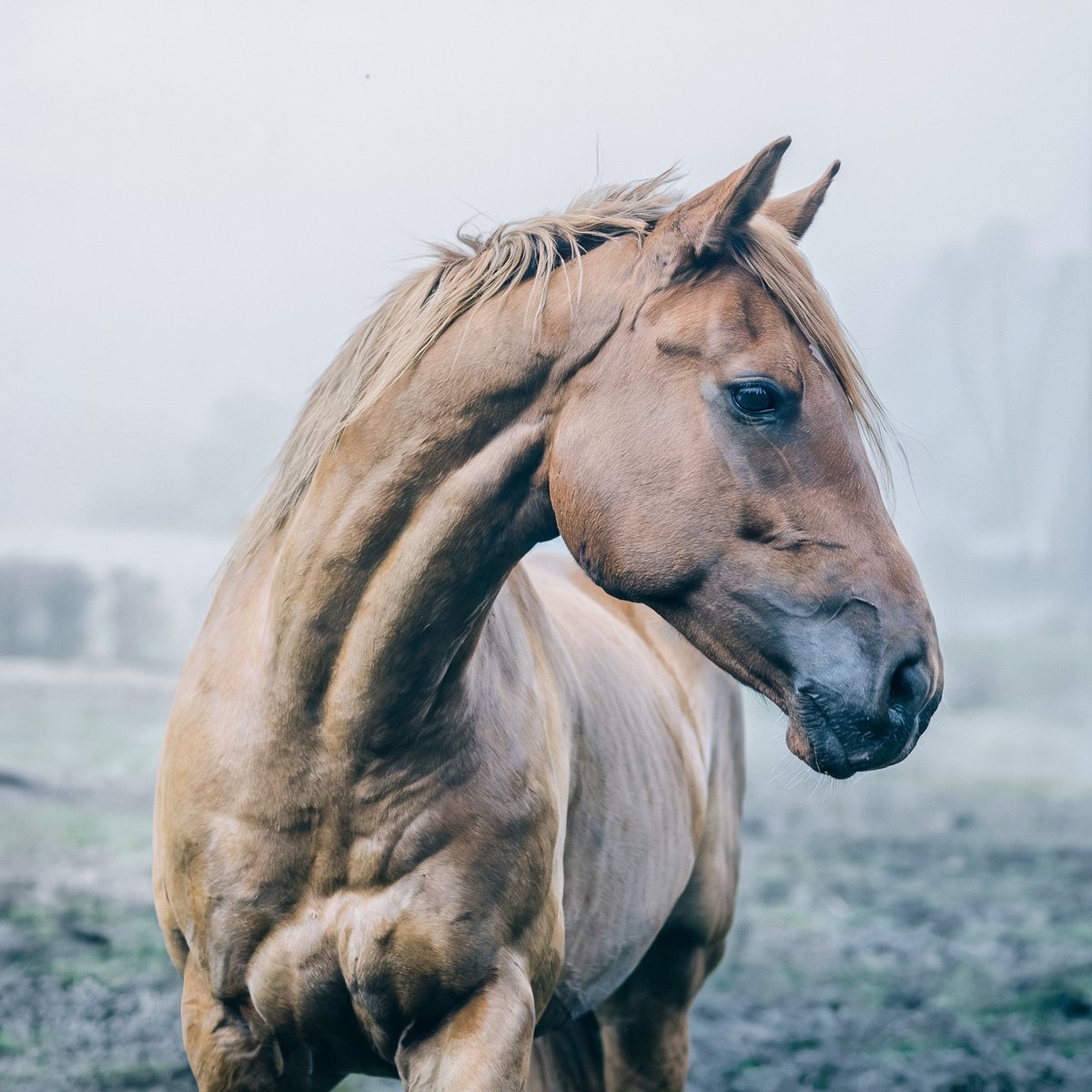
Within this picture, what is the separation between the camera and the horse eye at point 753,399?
1.35 metres

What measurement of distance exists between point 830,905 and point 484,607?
3.91m

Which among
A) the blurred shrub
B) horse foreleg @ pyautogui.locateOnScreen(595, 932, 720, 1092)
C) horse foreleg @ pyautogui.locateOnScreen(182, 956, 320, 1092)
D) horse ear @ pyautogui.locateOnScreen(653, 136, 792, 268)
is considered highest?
horse ear @ pyautogui.locateOnScreen(653, 136, 792, 268)

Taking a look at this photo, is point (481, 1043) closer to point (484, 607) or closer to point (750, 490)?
point (484, 607)

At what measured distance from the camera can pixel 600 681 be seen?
7.39 ft

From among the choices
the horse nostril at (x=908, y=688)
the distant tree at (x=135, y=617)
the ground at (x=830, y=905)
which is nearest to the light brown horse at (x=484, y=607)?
the horse nostril at (x=908, y=688)

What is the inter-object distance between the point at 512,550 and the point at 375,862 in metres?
0.45

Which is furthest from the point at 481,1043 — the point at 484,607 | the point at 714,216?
the point at 714,216

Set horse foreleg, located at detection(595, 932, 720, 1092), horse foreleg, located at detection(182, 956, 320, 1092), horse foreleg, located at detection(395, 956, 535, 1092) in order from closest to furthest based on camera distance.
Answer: horse foreleg, located at detection(395, 956, 535, 1092) → horse foreleg, located at detection(182, 956, 320, 1092) → horse foreleg, located at detection(595, 932, 720, 1092)

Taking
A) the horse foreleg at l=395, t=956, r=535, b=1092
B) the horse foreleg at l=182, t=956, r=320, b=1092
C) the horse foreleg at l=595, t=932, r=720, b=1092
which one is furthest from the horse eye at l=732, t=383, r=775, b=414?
the horse foreleg at l=595, t=932, r=720, b=1092

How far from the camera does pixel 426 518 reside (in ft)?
4.80

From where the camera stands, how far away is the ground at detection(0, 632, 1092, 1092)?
12.2 ft

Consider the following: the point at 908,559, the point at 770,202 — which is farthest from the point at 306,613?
the point at 770,202

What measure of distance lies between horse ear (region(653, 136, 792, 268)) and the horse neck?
0.07 metres

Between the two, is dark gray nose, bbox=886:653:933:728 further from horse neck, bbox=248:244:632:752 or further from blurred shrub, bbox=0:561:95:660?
blurred shrub, bbox=0:561:95:660
